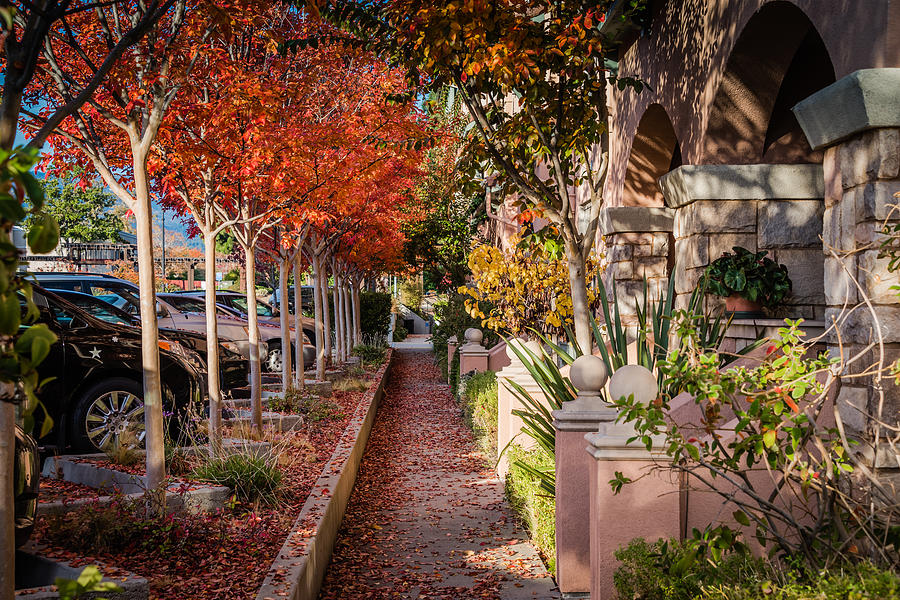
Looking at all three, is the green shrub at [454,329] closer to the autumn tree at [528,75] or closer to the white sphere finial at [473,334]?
the white sphere finial at [473,334]

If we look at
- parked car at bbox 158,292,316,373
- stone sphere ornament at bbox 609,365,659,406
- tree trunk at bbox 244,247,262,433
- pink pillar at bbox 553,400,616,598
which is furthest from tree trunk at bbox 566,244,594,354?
parked car at bbox 158,292,316,373

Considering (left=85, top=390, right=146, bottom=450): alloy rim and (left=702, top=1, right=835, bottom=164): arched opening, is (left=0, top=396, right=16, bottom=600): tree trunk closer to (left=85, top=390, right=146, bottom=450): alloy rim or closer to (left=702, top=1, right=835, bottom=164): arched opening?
(left=85, top=390, right=146, bottom=450): alloy rim

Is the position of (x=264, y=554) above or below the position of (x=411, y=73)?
below

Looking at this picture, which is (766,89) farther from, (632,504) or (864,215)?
(632,504)

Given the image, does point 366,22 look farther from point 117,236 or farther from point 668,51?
point 117,236

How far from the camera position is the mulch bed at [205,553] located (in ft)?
15.5

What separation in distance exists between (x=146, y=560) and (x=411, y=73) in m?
4.86

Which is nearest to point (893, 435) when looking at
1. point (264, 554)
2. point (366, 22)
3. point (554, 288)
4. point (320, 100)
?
point (264, 554)

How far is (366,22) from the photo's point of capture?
7879 mm

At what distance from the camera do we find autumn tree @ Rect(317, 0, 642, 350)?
6.44m

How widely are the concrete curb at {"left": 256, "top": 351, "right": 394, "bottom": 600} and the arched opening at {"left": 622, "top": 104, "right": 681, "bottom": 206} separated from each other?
15.3 feet

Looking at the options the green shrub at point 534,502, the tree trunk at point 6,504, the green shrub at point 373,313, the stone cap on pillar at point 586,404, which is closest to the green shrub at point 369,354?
the green shrub at point 373,313

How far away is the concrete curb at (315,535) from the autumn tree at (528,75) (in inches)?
101

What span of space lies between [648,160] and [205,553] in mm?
7191
